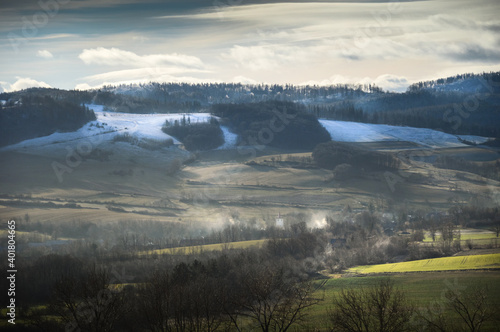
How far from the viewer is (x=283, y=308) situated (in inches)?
2013

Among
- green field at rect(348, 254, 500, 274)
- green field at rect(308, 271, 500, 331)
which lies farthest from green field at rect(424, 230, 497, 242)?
green field at rect(308, 271, 500, 331)

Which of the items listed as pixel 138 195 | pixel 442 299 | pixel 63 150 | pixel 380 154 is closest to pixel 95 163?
pixel 63 150

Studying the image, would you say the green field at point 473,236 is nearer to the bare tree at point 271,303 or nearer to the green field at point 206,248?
the green field at point 206,248

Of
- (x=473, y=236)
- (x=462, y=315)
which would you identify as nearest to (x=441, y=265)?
(x=473, y=236)

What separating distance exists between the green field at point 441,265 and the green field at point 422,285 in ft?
9.87

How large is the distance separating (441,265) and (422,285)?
40.4 ft

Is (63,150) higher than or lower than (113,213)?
higher

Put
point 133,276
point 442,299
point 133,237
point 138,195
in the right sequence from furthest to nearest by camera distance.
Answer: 1. point 138,195
2. point 133,237
3. point 133,276
4. point 442,299

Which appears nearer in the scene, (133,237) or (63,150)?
(133,237)

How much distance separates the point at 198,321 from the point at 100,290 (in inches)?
340

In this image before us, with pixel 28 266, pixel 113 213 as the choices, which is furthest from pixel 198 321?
pixel 113 213

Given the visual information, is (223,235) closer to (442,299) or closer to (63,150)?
(442,299)

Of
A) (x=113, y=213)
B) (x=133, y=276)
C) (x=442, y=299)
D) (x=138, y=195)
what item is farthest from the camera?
(x=138, y=195)

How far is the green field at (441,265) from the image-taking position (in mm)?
80625
